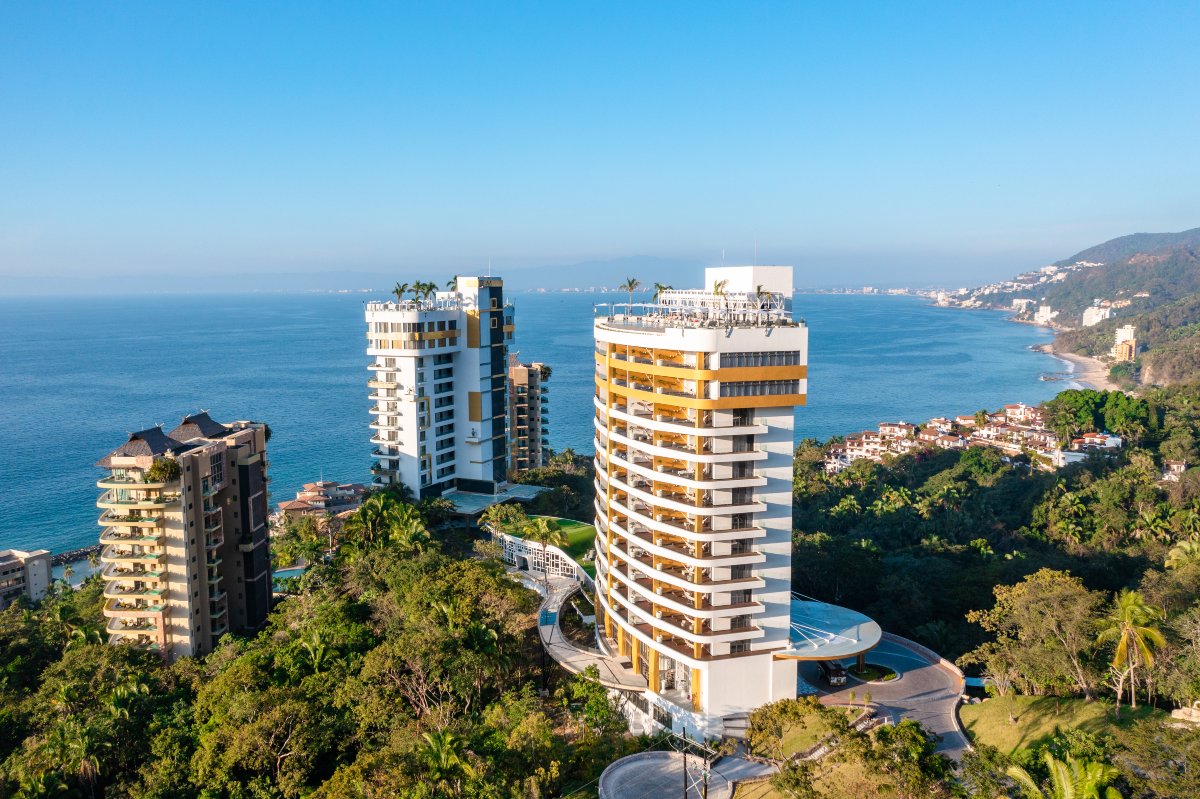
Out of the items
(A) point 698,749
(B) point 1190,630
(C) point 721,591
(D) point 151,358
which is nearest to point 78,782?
(A) point 698,749

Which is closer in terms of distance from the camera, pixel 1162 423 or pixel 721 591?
pixel 721 591

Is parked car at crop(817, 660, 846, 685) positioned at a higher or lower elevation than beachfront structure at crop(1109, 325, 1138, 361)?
lower

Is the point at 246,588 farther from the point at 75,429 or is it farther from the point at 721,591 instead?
the point at 75,429

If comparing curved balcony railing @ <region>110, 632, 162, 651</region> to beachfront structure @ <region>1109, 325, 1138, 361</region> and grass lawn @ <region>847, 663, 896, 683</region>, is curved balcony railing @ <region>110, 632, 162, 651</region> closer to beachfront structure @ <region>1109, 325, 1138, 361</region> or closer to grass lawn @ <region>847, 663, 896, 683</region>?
grass lawn @ <region>847, 663, 896, 683</region>

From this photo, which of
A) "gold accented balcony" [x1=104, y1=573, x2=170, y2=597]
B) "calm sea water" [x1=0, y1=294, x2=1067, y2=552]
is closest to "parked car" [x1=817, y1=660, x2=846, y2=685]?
"gold accented balcony" [x1=104, y1=573, x2=170, y2=597]

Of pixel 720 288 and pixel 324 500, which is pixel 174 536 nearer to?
pixel 720 288

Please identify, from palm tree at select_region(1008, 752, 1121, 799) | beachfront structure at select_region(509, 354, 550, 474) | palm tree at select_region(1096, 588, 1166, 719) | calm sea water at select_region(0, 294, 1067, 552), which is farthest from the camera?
calm sea water at select_region(0, 294, 1067, 552)
